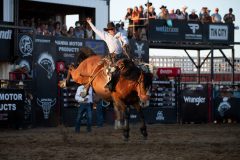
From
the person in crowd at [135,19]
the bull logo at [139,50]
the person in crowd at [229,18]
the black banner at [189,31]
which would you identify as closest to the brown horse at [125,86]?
the bull logo at [139,50]

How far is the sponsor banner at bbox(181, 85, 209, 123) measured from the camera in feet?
86.4

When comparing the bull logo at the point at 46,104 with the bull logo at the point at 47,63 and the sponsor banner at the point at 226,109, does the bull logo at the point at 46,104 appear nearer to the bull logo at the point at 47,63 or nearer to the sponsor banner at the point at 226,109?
the bull logo at the point at 47,63

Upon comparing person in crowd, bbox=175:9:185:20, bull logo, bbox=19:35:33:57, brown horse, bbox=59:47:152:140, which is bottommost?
brown horse, bbox=59:47:152:140

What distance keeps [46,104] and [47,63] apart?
154 cm

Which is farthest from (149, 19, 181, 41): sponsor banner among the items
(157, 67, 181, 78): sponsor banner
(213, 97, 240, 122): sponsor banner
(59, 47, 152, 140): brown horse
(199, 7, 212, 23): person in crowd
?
(59, 47, 152, 140): brown horse

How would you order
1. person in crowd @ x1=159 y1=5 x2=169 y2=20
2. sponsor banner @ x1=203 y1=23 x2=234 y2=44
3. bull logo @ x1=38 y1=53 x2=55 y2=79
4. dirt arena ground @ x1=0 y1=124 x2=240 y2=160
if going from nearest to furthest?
dirt arena ground @ x1=0 y1=124 x2=240 y2=160 < bull logo @ x1=38 y1=53 x2=55 y2=79 < person in crowd @ x1=159 y1=5 x2=169 y2=20 < sponsor banner @ x1=203 y1=23 x2=234 y2=44

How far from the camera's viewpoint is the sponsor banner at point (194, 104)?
26.3 meters

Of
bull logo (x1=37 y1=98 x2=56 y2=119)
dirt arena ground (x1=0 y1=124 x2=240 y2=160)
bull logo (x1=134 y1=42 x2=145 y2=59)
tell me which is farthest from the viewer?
bull logo (x1=134 y1=42 x2=145 y2=59)

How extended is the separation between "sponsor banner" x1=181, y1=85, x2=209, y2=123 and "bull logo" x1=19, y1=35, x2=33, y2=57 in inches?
289

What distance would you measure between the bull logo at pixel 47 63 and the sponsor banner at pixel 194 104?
630cm

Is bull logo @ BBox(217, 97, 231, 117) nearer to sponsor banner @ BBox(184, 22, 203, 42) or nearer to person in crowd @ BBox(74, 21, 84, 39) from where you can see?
sponsor banner @ BBox(184, 22, 203, 42)

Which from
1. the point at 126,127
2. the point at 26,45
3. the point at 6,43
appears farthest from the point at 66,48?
the point at 126,127

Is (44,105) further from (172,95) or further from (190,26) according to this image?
(190,26)

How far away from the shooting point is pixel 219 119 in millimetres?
26953
